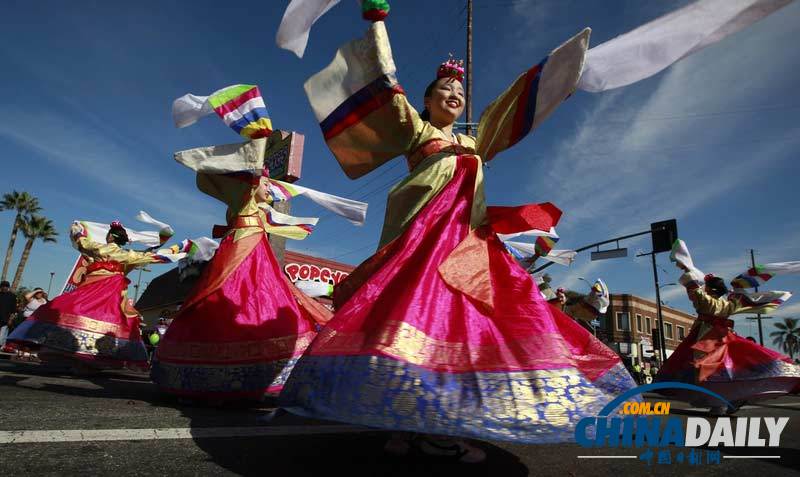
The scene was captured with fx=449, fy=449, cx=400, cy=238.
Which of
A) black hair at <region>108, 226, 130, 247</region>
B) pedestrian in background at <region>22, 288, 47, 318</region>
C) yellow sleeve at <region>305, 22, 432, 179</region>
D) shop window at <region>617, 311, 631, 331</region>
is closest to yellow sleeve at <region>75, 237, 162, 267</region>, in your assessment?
black hair at <region>108, 226, 130, 247</region>

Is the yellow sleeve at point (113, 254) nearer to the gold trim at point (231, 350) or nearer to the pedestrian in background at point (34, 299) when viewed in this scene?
the gold trim at point (231, 350)

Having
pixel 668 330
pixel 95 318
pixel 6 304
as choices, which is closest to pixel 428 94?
pixel 95 318

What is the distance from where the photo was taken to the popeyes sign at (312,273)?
22.2 m

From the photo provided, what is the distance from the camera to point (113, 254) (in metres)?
6.14

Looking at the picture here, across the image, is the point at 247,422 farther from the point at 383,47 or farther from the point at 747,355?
the point at 747,355

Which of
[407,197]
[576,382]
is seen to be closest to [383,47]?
[407,197]

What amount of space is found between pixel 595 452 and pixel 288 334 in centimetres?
235

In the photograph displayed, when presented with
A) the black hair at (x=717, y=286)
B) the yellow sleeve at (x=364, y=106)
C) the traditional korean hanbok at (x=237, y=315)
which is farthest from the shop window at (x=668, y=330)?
the yellow sleeve at (x=364, y=106)

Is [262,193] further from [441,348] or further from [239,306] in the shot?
[441,348]

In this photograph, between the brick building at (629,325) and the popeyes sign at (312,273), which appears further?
the brick building at (629,325)

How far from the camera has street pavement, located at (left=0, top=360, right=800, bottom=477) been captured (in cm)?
167

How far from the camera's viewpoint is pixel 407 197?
100 inches

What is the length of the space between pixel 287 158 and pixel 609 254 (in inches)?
486

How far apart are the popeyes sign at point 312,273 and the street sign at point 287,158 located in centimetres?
1060
